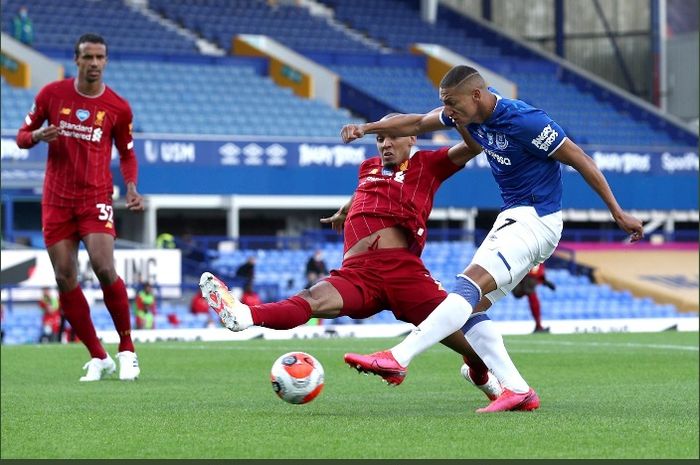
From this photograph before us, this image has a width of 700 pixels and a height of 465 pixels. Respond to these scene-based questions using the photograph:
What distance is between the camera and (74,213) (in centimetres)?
1107

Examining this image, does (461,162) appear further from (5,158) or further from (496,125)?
(5,158)

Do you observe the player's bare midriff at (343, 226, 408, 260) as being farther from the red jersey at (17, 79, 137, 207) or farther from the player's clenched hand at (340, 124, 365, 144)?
the red jersey at (17, 79, 137, 207)

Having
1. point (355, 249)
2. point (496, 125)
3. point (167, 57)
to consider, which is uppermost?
point (167, 57)

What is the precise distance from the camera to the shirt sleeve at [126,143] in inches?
441

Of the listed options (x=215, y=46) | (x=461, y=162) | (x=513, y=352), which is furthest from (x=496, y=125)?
(x=215, y=46)

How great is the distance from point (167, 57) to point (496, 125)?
28919mm

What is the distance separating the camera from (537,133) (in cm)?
816

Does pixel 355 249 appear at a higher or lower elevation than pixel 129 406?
higher

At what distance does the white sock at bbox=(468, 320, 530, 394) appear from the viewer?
8.48 meters

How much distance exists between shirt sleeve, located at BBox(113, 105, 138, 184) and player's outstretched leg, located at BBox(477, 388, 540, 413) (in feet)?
12.8

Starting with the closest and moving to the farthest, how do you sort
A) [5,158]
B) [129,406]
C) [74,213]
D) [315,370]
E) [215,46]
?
[315,370]
[129,406]
[74,213]
[5,158]
[215,46]

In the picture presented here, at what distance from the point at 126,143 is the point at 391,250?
3.15 m

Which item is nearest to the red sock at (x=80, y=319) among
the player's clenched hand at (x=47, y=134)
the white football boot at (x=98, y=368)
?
the white football boot at (x=98, y=368)

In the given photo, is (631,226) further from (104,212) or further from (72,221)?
(72,221)
